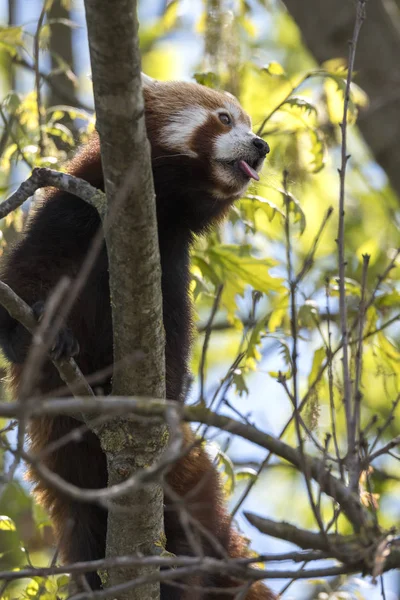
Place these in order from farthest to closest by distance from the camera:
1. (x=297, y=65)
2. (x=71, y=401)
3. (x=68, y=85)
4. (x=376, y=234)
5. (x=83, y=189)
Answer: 1. (x=297, y=65)
2. (x=376, y=234)
3. (x=68, y=85)
4. (x=83, y=189)
5. (x=71, y=401)

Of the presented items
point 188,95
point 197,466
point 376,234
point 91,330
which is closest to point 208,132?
point 188,95

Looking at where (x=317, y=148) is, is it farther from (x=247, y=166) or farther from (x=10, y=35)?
(x=10, y=35)

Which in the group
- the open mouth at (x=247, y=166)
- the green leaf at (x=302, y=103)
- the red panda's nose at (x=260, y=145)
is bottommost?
the open mouth at (x=247, y=166)

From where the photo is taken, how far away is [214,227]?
17.4ft

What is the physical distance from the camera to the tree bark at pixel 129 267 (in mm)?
2992

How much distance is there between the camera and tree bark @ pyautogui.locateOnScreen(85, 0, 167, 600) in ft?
9.82

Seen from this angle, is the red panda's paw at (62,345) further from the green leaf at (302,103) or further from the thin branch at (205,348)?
the green leaf at (302,103)

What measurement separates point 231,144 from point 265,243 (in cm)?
256

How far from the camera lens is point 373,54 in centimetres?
762

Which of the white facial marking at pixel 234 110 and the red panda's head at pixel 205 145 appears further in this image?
the white facial marking at pixel 234 110

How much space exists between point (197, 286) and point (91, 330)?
1015 mm

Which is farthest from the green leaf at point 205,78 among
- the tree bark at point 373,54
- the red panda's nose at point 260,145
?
the tree bark at point 373,54

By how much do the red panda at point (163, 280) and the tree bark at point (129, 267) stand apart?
51 centimetres

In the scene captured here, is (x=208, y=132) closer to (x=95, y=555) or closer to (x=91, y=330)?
(x=91, y=330)
